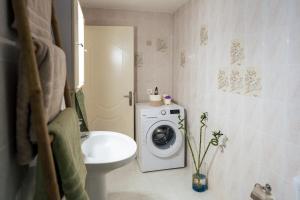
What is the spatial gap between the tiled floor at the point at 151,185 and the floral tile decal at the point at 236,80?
1202mm

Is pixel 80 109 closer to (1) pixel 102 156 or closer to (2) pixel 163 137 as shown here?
(1) pixel 102 156

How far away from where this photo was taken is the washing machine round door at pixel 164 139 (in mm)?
2893

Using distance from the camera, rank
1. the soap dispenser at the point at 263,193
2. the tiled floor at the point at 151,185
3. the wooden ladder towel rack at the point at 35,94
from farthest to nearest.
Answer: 1. the tiled floor at the point at 151,185
2. the soap dispenser at the point at 263,193
3. the wooden ladder towel rack at the point at 35,94

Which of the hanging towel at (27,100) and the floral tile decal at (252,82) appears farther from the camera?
the floral tile decal at (252,82)

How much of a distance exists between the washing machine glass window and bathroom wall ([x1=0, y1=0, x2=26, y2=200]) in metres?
2.40

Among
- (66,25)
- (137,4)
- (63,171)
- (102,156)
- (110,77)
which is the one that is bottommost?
(102,156)

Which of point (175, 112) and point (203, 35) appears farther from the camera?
point (175, 112)

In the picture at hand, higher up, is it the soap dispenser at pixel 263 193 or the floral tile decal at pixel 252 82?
the floral tile decal at pixel 252 82

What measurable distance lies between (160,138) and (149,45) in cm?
146

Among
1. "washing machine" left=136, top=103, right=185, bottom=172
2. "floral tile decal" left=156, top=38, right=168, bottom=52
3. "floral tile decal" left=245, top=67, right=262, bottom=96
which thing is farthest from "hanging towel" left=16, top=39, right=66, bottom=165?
"floral tile decal" left=156, top=38, right=168, bottom=52

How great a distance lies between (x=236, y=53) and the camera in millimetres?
1901

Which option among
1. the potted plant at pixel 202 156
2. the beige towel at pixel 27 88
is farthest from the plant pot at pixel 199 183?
the beige towel at pixel 27 88

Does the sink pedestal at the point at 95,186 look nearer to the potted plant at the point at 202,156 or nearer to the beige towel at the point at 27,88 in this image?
the beige towel at the point at 27,88

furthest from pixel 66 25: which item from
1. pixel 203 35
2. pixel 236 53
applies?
pixel 203 35
